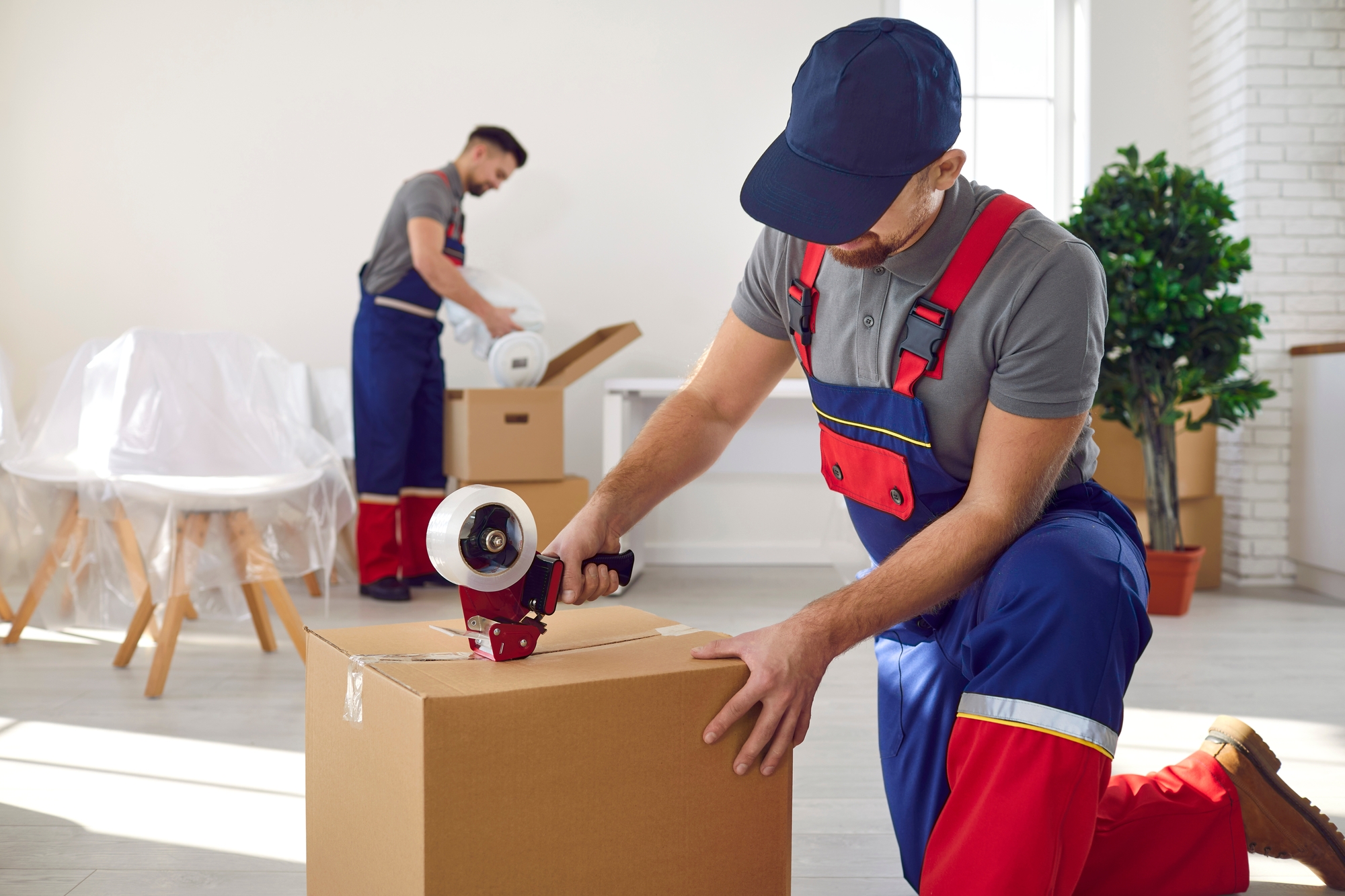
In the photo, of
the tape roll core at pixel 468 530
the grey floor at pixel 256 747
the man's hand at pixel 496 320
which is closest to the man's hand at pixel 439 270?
the man's hand at pixel 496 320

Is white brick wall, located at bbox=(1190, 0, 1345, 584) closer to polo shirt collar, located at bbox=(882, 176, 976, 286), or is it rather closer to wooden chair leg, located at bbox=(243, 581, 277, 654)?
polo shirt collar, located at bbox=(882, 176, 976, 286)

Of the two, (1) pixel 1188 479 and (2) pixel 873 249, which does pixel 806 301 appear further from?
(1) pixel 1188 479

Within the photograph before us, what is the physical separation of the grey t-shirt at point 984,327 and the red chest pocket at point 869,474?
5cm

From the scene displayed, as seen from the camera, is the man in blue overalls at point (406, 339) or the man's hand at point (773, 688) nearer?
the man's hand at point (773, 688)

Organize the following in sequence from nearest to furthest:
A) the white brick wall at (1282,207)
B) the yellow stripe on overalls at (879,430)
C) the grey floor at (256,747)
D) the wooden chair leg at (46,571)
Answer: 1. the yellow stripe on overalls at (879,430)
2. the grey floor at (256,747)
3. the wooden chair leg at (46,571)
4. the white brick wall at (1282,207)

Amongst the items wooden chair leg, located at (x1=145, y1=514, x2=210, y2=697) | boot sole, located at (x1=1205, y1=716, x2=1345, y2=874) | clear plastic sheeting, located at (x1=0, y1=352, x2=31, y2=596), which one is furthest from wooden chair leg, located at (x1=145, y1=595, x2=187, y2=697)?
boot sole, located at (x1=1205, y1=716, x2=1345, y2=874)

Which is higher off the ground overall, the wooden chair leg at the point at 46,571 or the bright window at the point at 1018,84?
the bright window at the point at 1018,84

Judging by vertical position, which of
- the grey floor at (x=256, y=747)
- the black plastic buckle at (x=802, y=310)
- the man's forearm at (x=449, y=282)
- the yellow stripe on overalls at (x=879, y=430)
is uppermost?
the man's forearm at (x=449, y=282)

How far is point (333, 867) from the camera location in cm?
92

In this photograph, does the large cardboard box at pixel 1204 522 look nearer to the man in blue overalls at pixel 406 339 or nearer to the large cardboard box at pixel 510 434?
the large cardboard box at pixel 510 434

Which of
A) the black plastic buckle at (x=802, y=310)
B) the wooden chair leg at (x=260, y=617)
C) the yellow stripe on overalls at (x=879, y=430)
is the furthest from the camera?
the wooden chair leg at (x=260, y=617)

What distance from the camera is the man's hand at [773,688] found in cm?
87

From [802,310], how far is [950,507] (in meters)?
0.29

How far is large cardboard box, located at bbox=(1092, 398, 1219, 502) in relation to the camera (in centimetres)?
347
